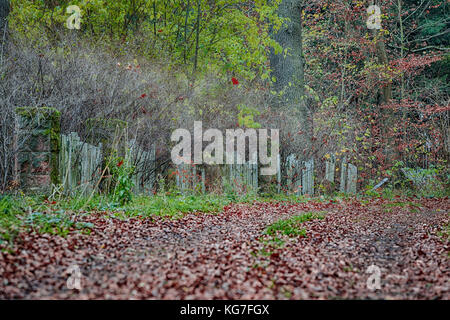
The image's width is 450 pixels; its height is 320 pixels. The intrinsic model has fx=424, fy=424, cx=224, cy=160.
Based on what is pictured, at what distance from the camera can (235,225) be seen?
5.91m

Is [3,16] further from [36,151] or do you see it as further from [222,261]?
[222,261]

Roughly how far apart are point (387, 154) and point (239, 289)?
1380 centimetres

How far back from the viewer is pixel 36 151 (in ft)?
20.6

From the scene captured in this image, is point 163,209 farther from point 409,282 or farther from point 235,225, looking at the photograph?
point 409,282

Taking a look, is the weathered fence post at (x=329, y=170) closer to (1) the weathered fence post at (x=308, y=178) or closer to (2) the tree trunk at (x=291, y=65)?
(1) the weathered fence post at (x=308, y=178)

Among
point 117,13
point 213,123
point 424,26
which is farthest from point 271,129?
point 424,26

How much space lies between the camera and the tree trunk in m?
11.5

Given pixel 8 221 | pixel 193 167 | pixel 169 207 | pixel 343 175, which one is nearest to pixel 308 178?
pixel 343 175

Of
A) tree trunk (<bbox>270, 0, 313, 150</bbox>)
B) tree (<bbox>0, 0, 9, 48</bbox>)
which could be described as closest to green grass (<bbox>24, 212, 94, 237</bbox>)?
tree (<bbox>0, 0, 9, 48</bbox>)

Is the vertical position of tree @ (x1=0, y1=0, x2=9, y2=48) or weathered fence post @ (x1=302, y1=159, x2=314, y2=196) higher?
tree @ (x1=0, y1=0, x2=9, y2=48)

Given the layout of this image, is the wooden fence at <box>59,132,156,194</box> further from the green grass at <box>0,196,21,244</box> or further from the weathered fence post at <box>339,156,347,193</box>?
the weathered fence post at <box>339,156,347,193</box>

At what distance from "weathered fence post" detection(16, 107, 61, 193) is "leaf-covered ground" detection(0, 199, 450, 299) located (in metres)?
1.34

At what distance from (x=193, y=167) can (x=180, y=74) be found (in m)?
2.19

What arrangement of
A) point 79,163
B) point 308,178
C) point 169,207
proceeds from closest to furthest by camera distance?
1. point 169,207
2. point 79,163
3. point 308,178
